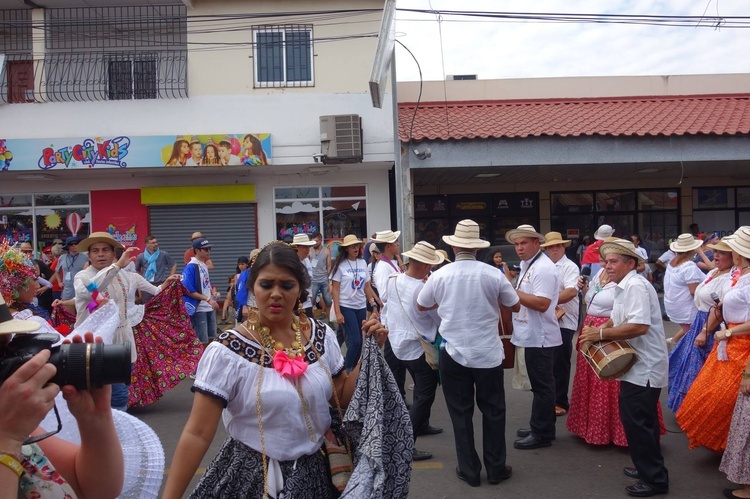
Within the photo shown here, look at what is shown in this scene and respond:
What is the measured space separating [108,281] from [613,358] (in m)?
4.45

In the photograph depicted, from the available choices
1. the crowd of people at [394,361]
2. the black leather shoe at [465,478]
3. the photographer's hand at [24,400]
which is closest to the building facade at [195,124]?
the crowd of people at [394,361]

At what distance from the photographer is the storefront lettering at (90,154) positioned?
14.3 m

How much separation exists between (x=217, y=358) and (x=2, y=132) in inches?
571

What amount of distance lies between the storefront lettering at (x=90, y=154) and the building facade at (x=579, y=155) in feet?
20.2

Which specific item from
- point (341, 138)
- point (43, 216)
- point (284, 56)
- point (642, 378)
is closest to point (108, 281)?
point (642, 378)

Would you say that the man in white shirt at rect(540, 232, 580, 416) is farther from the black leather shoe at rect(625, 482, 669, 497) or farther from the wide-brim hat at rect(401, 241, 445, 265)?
the black leather shoe at rect(625, 482, 669, 497)

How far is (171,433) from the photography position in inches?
261

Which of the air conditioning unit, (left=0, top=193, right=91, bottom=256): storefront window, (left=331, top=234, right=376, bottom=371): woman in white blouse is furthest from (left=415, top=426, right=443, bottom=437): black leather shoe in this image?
(left=0, top=193, right=91, bottom=256): storefront window

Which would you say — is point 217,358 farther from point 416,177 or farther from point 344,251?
point 416,177

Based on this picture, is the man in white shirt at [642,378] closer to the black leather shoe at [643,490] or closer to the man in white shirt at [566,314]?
the black leather shoe at [643,490]

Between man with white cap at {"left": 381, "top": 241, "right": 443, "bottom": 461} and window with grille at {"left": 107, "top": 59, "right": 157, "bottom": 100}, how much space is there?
11.2m

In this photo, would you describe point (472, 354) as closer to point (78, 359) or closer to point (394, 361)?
point (394, 361)

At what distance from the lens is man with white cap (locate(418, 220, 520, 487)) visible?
16.8 feet

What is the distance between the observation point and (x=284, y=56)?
15.0m
